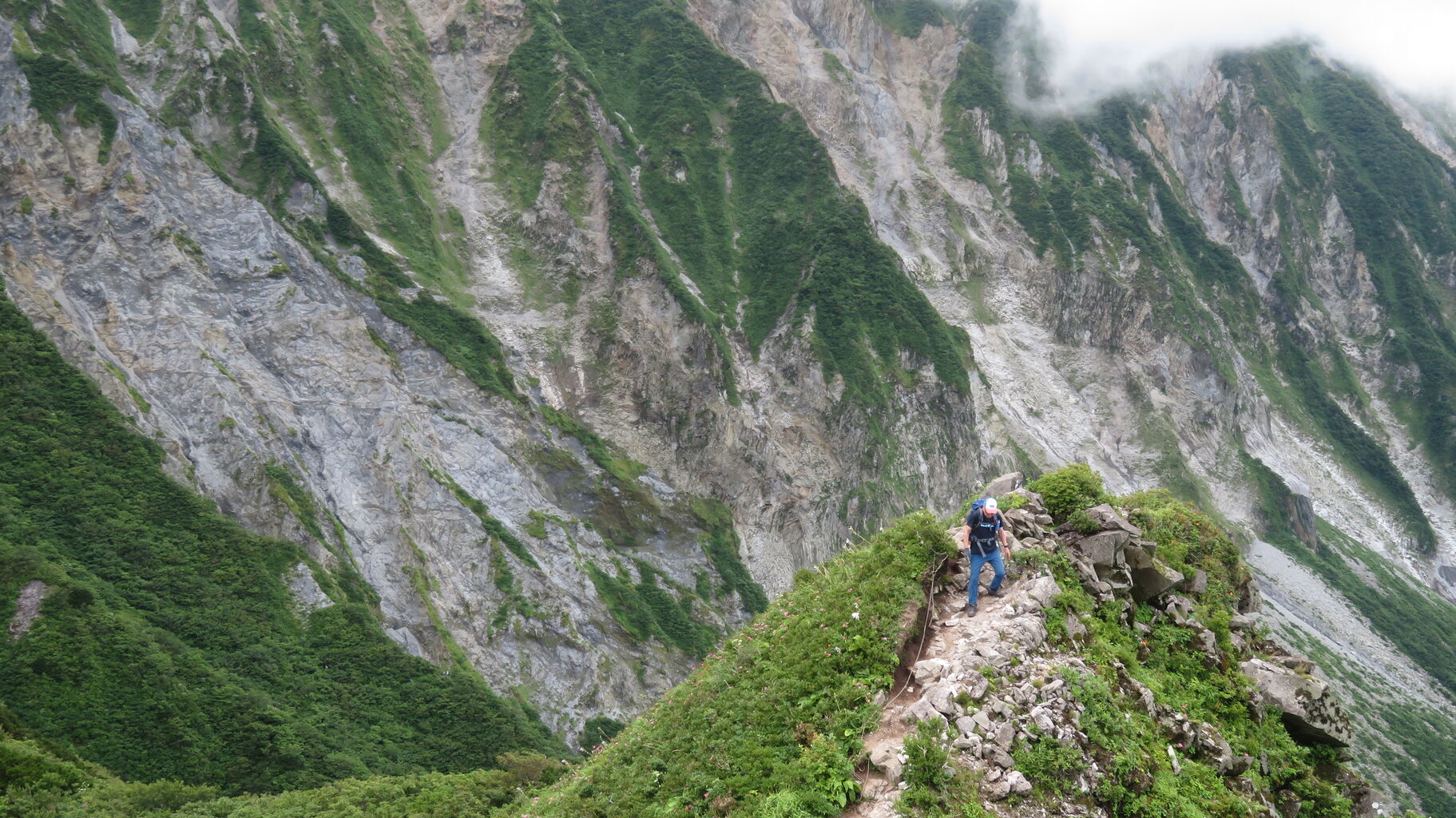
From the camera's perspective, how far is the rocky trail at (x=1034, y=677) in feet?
34.3

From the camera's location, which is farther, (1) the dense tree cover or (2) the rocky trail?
(1) the dense tree cover

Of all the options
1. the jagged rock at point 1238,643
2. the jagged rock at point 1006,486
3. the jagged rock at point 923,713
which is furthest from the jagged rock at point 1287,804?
the jagged rock at point 1006,486

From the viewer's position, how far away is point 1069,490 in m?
15.8

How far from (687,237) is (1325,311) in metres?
135

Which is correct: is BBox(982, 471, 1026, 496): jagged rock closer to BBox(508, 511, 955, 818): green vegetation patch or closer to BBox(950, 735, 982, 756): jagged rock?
BBox(508, 511, 955, 818): green vegetation patch

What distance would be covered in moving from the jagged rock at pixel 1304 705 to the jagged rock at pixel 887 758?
24.2 ft

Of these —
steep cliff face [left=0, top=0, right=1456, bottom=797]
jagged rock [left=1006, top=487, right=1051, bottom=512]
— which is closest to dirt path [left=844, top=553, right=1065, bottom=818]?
jagged rock [left=1006, top=487, right=1051, bottom=512]

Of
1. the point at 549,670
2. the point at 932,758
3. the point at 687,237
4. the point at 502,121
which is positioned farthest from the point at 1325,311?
the point at 932,758

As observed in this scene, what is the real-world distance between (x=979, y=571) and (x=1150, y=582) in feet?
13.6

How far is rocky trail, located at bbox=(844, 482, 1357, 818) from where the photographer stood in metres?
10.5

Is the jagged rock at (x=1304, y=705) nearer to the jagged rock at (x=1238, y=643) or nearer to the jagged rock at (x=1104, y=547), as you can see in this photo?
the jagged rock at (x=1238, y=643)

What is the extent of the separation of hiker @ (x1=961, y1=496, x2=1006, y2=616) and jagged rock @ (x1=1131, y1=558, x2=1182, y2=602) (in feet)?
10.7

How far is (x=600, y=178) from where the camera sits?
9769 centimetres

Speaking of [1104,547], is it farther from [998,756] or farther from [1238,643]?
[998,756]
